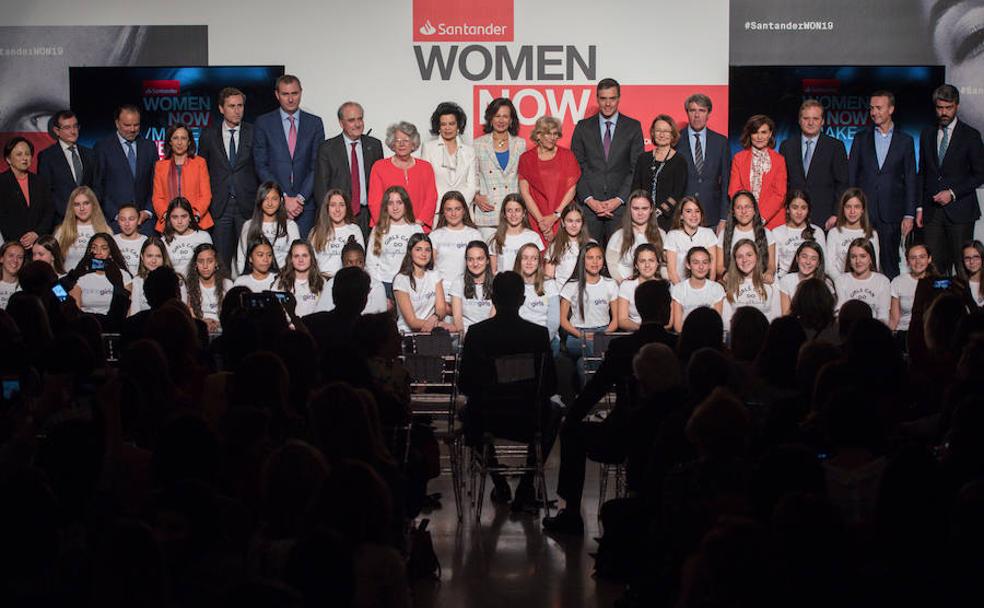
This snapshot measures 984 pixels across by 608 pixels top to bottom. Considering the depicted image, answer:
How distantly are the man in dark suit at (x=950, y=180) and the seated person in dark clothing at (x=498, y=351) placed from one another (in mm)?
5320

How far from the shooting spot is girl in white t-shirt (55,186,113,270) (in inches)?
388

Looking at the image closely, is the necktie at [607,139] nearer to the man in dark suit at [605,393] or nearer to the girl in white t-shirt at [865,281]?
the girl in white t-shirt at [865,281]

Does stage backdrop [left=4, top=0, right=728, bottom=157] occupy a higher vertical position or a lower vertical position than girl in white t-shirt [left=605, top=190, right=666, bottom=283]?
higher

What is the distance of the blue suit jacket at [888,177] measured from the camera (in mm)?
10266

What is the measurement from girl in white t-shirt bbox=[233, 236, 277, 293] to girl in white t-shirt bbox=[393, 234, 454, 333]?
94 centimetres

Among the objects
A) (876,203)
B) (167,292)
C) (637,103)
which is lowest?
(167,292)

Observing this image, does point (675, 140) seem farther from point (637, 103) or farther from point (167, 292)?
point (167, 292)

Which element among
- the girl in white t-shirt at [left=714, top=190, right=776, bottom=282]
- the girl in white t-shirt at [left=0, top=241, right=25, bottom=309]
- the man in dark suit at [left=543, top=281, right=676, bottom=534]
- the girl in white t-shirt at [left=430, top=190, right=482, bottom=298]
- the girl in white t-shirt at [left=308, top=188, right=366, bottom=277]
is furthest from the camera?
the girl in white t-shirt at [left=308, top=188, right=366, bottom=277]

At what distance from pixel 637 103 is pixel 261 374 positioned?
7.26 m

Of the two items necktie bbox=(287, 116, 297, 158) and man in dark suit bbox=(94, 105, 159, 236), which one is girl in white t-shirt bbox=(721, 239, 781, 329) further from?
man in dark suit bbox=(94, 105, 159, 236)

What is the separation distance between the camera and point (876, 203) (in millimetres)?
10312

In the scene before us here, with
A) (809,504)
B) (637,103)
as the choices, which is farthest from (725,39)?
(809,504)

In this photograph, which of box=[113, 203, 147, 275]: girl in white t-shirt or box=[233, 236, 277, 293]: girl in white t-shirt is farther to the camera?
box=[113, 203, 147, 275]: girl in white t-shirt

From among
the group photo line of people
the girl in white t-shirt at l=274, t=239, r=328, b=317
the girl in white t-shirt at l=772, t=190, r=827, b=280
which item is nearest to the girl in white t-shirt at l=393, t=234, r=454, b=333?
the group photo line of people
